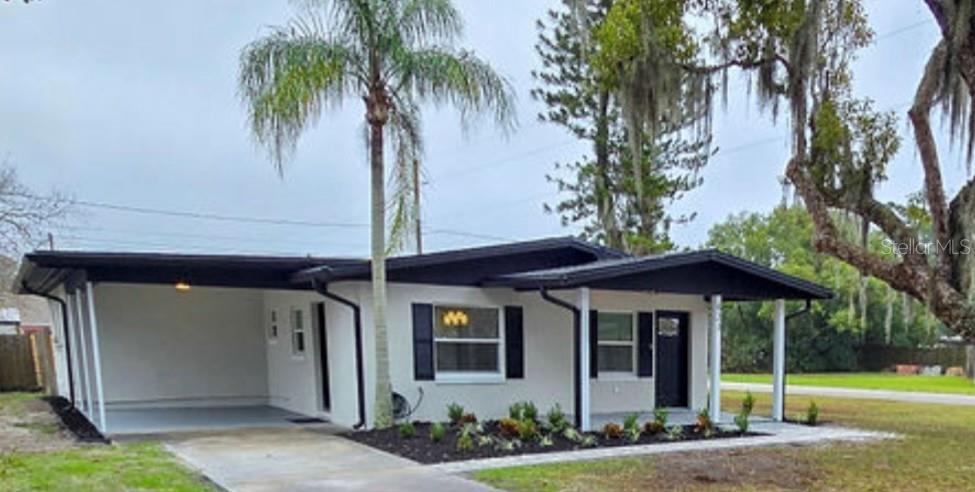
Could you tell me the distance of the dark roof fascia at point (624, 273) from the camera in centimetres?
997

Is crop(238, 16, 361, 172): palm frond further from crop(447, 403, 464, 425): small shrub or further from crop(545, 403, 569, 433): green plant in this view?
crop(545, 403, 569, 433): green plant

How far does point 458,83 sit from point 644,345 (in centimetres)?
593

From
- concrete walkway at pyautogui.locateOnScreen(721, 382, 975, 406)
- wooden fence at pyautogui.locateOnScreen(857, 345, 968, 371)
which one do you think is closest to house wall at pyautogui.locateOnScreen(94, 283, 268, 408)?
concrete walkway at pyautogui.locateOnScreen(721, 382, 975, 406)

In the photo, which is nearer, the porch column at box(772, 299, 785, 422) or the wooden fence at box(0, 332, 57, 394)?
the porch column at box(772, 299, 785, 422)

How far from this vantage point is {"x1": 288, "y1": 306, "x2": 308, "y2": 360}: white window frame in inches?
484

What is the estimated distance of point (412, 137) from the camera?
10.1 metres

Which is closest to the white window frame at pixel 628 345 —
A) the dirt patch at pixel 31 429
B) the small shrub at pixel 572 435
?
the small shrub at pixel 572 435

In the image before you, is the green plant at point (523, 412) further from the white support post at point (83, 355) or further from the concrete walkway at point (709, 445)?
the white support post at point (83, 355)

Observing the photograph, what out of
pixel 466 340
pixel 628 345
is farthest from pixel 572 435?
pixel 628 345

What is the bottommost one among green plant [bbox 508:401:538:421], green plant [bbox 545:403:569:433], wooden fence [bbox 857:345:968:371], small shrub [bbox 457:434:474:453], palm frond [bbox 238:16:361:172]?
small shrub [bbox 457:434:474:453]

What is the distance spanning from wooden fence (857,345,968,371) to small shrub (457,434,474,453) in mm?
27055

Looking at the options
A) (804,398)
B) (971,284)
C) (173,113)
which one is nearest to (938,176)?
(971,284)

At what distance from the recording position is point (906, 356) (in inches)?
1185

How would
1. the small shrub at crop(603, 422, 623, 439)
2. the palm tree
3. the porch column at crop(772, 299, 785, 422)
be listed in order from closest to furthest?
the palm tree → the small shrub at crop(603, 422, 623, 439) → the porch column at crop(772, 299, 785, 422)
